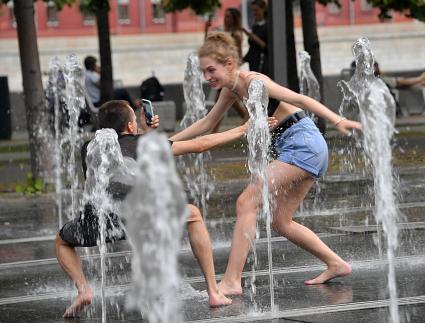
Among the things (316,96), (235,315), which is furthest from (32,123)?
(235,315)

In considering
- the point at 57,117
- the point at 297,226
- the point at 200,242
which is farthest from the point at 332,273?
the point at 57,117

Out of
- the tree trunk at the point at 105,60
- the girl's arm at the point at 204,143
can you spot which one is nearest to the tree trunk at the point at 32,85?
the girl's arm at the point at 204,143

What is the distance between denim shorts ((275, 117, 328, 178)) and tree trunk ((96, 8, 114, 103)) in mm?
17209

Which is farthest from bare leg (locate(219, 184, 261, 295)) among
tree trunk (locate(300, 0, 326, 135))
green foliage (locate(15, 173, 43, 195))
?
tree trunk (locate(300, 0, 326, 135))

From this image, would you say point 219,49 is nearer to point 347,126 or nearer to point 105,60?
point 347,126

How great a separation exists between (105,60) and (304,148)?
18.7m

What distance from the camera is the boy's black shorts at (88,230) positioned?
25.5 feet

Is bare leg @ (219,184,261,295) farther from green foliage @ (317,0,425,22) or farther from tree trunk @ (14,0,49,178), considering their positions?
green foliage @ (317,0,425,22)

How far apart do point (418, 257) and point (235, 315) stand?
2.39 metres

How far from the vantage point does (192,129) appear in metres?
8.75

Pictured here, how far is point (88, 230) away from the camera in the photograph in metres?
7.87

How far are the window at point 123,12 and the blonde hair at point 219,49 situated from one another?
4197 cm

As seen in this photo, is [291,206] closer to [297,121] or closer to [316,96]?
[297,121]

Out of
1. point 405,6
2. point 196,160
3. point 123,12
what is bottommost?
point 196,160
